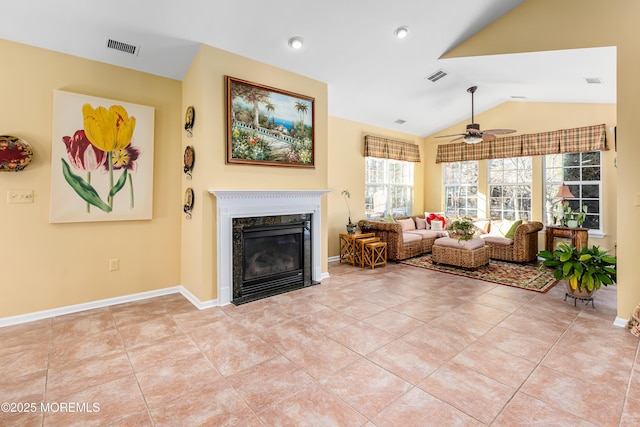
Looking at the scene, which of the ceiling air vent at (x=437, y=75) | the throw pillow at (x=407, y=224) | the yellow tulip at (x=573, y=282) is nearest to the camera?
the yellow tulip at (x=573, y=282)

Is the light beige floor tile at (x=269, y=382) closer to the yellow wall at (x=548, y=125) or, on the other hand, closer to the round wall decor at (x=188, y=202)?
the round wall decor at (x=188, y=202)

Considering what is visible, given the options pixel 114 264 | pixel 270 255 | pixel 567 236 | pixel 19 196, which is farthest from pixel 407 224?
pixel 19 196

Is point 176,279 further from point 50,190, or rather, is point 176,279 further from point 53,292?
point 50,190

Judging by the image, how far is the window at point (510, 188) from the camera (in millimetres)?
6277

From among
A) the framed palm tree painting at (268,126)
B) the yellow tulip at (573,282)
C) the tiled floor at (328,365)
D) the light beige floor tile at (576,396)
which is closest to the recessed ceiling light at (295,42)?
the framed palm tree painting at (268,126)

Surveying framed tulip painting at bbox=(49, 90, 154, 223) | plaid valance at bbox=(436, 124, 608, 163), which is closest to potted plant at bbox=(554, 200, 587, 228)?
plaid valance at bbox=(436, 124, 608, 163)

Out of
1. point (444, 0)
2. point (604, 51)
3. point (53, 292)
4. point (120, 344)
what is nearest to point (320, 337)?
point (120, 344)

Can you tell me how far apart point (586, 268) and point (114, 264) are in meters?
5.29

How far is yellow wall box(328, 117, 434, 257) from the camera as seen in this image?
5.84m

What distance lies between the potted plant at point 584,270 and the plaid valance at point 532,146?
295 cm

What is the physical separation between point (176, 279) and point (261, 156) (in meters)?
1.94

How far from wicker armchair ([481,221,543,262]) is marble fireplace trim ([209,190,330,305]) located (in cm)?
373

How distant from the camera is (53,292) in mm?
3193

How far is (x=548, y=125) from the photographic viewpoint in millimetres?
5844
